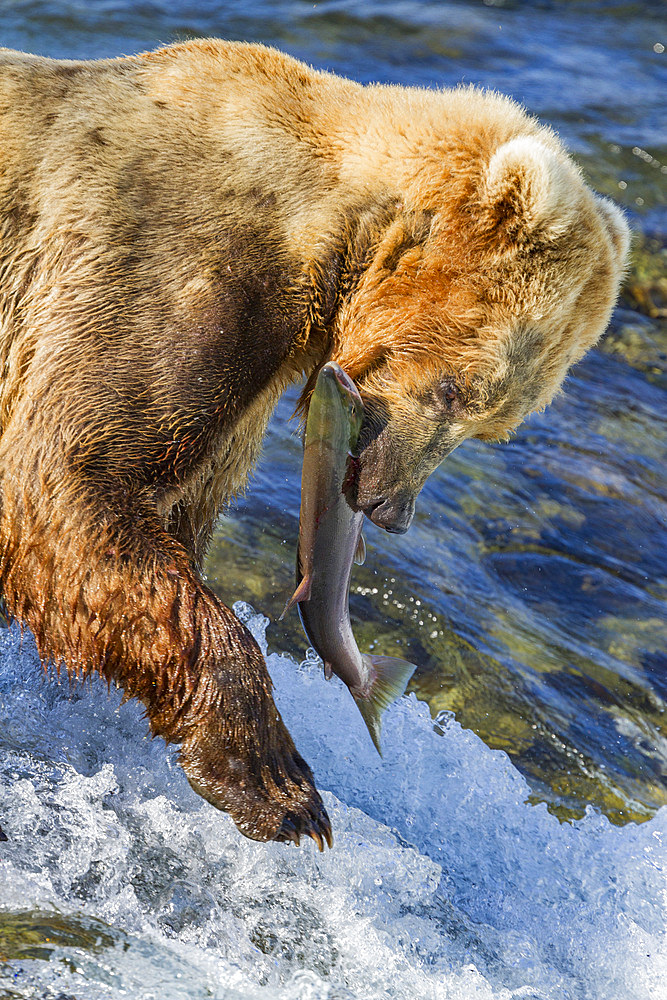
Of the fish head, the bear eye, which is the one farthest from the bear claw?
the bear eye

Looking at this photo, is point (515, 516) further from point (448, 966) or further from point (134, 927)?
point (134, 927)

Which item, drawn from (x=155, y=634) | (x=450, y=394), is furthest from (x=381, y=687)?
(x=450, y=394)

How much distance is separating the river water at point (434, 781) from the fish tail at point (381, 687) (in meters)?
0.66

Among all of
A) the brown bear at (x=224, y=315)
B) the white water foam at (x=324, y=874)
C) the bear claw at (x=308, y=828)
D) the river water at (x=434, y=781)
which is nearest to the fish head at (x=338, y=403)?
the brown bear at (x=224, y=315)

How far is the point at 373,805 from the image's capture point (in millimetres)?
4320

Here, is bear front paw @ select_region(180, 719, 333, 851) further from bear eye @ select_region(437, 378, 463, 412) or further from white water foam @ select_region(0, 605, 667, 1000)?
bear eye @ select_region(437, 378, 463, 412)

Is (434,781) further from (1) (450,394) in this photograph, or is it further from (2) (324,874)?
(1) (450,394)

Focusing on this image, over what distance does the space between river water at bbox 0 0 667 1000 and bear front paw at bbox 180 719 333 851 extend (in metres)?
0.53

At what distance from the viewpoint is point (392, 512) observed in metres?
3.36

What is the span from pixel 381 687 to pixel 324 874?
2.49ft

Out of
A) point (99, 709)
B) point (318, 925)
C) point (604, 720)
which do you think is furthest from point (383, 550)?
point (318, 925)

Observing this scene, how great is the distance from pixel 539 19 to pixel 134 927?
38.3ft

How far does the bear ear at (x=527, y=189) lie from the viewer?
10.1 feet

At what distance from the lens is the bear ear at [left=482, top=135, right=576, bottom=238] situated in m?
3.07
